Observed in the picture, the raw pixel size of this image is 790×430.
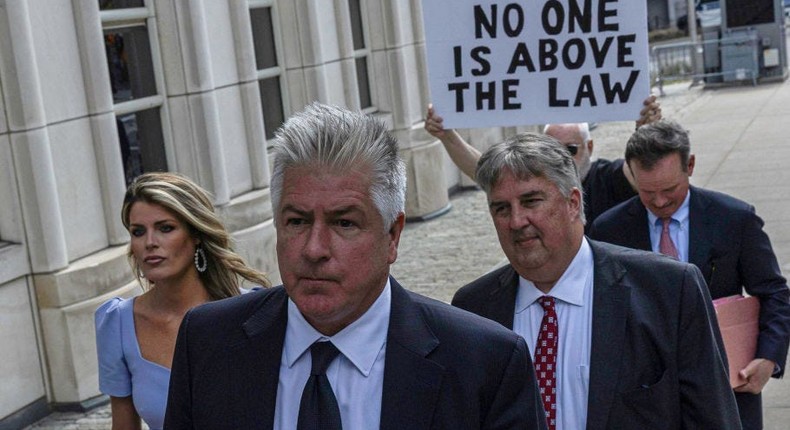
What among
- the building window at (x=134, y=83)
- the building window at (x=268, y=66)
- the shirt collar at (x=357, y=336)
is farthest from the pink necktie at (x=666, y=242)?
the building window at (x=268, y=66)

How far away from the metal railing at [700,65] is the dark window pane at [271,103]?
1746cm

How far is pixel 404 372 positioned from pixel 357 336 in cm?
13

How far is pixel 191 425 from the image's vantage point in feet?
8.89

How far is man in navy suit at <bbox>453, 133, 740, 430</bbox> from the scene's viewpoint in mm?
3633

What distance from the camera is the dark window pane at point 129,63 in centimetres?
998

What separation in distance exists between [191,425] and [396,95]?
1282 cm

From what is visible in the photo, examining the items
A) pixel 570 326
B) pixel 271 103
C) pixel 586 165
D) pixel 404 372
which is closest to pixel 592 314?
pixel 570 326

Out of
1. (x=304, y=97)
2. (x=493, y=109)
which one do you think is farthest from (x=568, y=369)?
(x=304, y=97)

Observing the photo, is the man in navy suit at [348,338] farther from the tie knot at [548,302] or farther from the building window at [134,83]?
the building window at [134,83]

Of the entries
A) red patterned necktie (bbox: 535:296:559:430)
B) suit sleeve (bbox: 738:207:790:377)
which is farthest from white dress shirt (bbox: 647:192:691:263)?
red patterned necktie (bbox: 535:296:559:430)

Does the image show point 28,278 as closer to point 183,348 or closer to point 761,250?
point 761,250

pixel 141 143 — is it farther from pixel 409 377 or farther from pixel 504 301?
pixel 409 377

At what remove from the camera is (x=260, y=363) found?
2621 mm

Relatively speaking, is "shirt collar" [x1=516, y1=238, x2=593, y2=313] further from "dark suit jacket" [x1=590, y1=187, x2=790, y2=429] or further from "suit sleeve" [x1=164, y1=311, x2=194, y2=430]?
"suit sleeve" [x1=164, y1=311, x2=194, y2=430]
